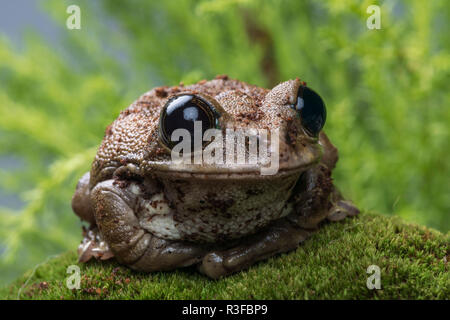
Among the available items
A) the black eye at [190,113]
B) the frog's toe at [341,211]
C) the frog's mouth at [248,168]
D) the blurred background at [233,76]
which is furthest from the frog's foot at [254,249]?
the blurred background at [233,76]

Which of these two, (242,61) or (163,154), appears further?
(242,61)

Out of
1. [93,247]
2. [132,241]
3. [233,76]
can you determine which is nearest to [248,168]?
[132,241]

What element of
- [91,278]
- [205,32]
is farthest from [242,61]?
[91,278]

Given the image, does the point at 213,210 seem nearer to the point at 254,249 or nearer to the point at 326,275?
the point at 254,249

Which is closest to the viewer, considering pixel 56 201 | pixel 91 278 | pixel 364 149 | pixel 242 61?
pixel 91 278

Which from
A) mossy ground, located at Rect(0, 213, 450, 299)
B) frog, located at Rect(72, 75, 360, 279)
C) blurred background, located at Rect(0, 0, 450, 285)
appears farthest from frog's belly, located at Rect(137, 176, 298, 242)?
blurred background, located at Rect(0, 0, 450, 285)

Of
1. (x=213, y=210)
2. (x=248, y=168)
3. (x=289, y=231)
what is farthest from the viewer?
(x=289, y=231)

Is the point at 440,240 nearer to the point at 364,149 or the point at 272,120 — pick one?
the point at 272,120

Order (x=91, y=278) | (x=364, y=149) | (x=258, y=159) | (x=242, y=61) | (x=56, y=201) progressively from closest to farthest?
(x=258, y=159) → (x=91, y=278) → (x=364, y=149) → (x=242, y=61) → (x=56, y=201)
